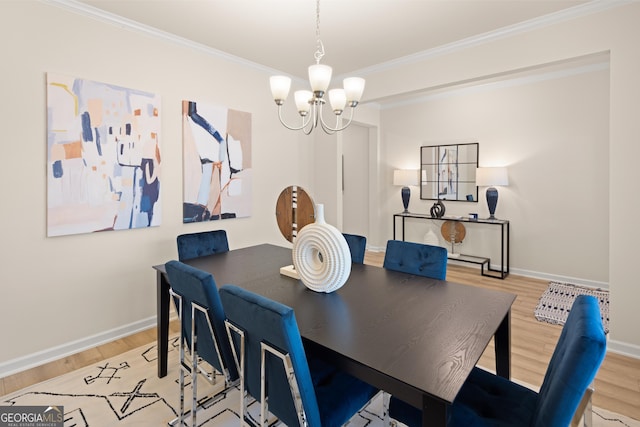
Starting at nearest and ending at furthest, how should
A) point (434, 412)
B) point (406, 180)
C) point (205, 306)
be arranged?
point (434, 412), point (205, 306), point (406, 180)

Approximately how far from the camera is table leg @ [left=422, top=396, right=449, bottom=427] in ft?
3.24

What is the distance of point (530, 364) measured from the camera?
2.48 meters

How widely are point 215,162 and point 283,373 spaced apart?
267cm

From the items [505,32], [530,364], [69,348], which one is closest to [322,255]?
[530,364]

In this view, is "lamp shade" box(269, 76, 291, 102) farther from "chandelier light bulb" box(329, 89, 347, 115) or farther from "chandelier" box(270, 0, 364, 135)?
"chandelier light bulb" box(329, 89, 347, 115)

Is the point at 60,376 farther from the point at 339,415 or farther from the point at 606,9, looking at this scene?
the point at 606,9

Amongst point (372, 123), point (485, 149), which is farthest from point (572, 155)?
point (372, 123)

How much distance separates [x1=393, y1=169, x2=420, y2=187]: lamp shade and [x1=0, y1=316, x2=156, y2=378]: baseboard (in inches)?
156

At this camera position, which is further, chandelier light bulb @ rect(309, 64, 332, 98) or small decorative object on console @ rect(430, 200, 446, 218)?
small decorative object on console @ rect(430, 200, 446, 218)

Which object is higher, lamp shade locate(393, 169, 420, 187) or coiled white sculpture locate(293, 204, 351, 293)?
lamp shade locate(393, 169, 420, 187)

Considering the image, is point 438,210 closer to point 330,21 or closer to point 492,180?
point 492,180

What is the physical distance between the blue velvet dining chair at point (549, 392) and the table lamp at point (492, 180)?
3.58m

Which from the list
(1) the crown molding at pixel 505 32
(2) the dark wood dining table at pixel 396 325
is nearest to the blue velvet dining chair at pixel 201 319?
(2) the dark wood dining table at pixel 396 325

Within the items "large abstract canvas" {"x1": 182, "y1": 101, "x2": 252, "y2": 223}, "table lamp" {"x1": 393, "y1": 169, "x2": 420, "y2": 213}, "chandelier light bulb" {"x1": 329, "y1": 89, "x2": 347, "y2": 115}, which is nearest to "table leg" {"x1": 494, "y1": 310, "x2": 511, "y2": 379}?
"chandelier light bulb" {"x1": 329, "y1": 89, "x2": 347, "y2": 115}
